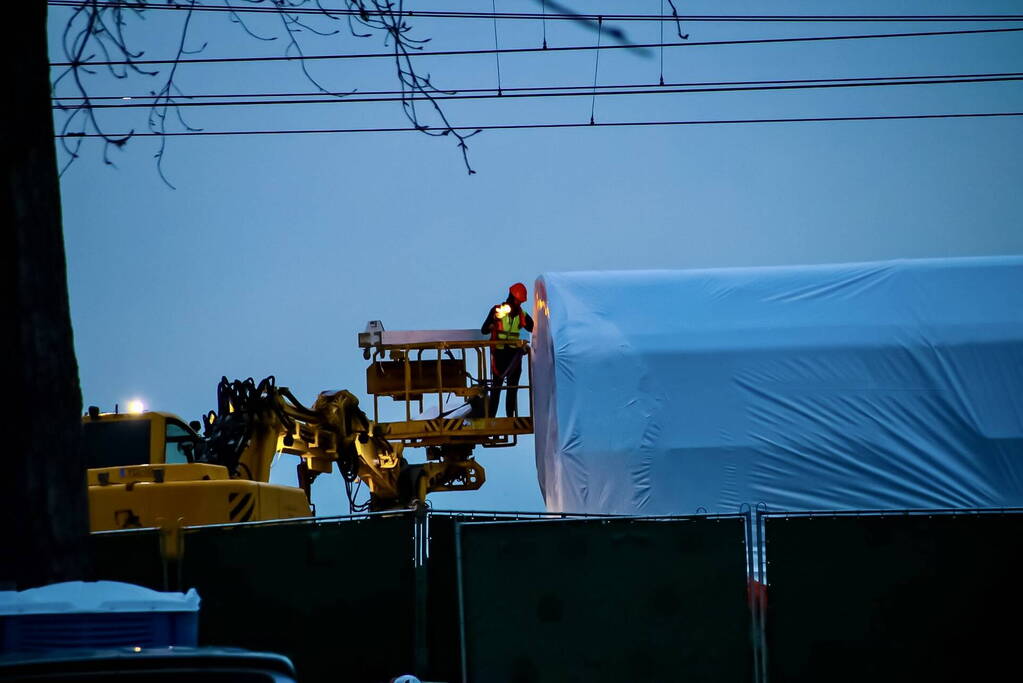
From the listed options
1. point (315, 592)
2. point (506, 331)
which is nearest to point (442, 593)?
point (315, 592)

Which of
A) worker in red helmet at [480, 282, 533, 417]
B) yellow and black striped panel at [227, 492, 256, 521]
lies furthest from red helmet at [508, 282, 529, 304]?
yellow and black striped panel at [227, 492, 256, 521]

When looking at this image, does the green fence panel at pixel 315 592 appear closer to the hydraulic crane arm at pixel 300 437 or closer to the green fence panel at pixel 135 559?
the green fence panel at pixel 135 559

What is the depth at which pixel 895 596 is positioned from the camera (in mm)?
9914

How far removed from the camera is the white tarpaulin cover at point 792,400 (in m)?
16.7

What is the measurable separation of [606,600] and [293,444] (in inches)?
358

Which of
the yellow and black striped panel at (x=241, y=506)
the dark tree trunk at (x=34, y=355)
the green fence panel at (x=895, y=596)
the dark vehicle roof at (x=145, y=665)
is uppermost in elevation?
the dark tree trunk at (x=34, y=355)

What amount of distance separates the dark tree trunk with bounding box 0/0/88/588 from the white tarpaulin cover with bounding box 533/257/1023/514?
10.9m

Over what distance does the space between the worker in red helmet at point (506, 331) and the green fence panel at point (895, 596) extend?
11.7 meters

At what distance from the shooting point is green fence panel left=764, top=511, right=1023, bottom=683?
9781mm

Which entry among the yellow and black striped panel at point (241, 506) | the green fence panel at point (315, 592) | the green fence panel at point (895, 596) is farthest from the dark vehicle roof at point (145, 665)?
the yellow and black striped panel at point (241, 506)

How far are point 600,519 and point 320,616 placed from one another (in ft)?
7.75

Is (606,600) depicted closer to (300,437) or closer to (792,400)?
(792,400)

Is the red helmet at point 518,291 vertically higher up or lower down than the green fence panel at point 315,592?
higher up

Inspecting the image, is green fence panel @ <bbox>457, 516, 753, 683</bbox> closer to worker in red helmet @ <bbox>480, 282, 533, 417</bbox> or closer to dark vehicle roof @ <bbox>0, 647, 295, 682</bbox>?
dark vehicle roof @ <bbox>0, 647, 295, 682</bbox>
